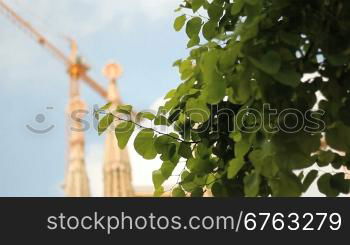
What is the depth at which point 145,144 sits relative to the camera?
9.53ft

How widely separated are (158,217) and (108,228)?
0.16 m

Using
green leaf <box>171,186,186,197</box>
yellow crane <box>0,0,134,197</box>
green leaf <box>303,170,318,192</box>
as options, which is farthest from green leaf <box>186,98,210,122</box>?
yellow crane <box>0,0,134,197</box>

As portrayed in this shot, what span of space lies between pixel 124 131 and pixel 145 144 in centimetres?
11

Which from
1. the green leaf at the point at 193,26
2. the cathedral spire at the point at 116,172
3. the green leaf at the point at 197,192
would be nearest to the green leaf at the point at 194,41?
the green leaf at the point at 193,26

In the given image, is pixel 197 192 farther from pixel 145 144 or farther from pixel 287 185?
pixel 287 185

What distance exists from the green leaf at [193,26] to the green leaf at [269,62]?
2.75ft

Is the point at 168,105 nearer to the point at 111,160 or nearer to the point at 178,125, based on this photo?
the point at 178,125

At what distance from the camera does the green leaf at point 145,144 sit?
2.88 m

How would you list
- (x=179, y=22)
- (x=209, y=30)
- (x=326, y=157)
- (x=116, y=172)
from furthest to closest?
(x=116, y=172)
(x=179, y=22)
(x=209, y=30)
(x=326, y=157)

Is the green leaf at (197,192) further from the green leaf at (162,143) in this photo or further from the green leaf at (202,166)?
the green leaf at (162,143)

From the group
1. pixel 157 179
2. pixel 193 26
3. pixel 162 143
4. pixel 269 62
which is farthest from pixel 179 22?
pixel 269 62

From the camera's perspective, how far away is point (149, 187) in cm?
3516

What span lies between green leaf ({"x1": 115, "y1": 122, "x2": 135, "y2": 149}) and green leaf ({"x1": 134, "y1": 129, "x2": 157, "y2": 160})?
4cm

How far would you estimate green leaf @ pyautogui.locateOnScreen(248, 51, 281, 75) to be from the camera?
2240 mm
